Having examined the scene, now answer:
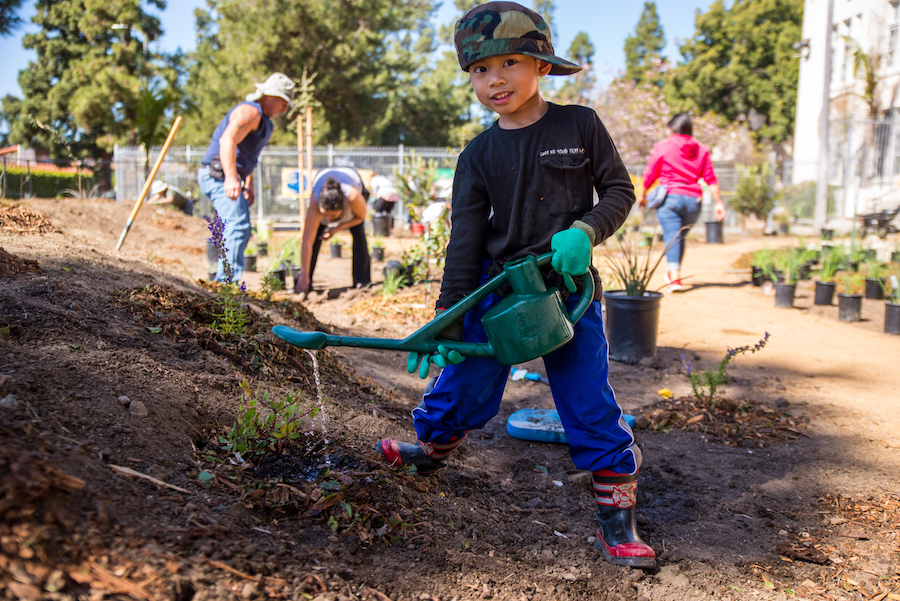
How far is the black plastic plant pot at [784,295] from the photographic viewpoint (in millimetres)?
6609

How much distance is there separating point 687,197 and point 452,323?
17.9 ft

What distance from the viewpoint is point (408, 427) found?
2775mm

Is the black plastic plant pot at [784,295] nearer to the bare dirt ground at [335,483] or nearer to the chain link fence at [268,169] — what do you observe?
the bare dirt ground at [335,483]

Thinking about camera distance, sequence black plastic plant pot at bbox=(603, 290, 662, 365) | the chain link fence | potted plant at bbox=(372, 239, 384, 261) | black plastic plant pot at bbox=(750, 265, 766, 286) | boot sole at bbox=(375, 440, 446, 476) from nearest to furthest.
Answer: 1. boot sole at bbox=(375, 440, 446, 476)
2. black plastic plant pot at bbox=(603, 290, 662, 365)
3. black plastic plant pot at bbox=(750, 265, 766, 286)
4. potted plant at bbox=(372, 239, 384, 261)
5. the chain link fence

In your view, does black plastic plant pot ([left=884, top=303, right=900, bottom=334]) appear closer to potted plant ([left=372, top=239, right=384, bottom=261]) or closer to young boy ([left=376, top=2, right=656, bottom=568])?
young boy ([left=376, top=2, right=656, bottom=568])

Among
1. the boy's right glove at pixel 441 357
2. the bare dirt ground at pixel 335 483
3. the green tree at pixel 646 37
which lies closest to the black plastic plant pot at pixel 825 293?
the bare dirt ground at pixel 335 483

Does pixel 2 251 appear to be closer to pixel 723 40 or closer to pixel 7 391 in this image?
pixel 7 391

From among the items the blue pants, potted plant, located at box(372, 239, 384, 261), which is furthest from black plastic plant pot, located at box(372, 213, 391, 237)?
the blue pants

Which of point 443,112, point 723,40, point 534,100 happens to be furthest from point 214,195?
point 723,40

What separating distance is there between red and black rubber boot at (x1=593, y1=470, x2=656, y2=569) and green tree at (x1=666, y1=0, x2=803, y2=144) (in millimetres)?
33004

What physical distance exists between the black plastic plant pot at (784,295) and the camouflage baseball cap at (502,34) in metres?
5.58

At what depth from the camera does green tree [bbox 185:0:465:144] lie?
23391 mm

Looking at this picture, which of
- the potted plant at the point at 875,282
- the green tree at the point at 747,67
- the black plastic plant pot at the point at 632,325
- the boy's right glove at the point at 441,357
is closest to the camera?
the boy's right glove at the point at 441,357

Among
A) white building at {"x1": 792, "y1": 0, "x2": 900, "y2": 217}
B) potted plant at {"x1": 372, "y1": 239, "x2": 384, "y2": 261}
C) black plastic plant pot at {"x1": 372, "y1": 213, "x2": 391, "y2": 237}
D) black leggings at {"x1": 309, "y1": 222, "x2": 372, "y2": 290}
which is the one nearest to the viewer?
black leggings at {"x1": 309, "y1": 222, "x2": 372, "y2": 290}
